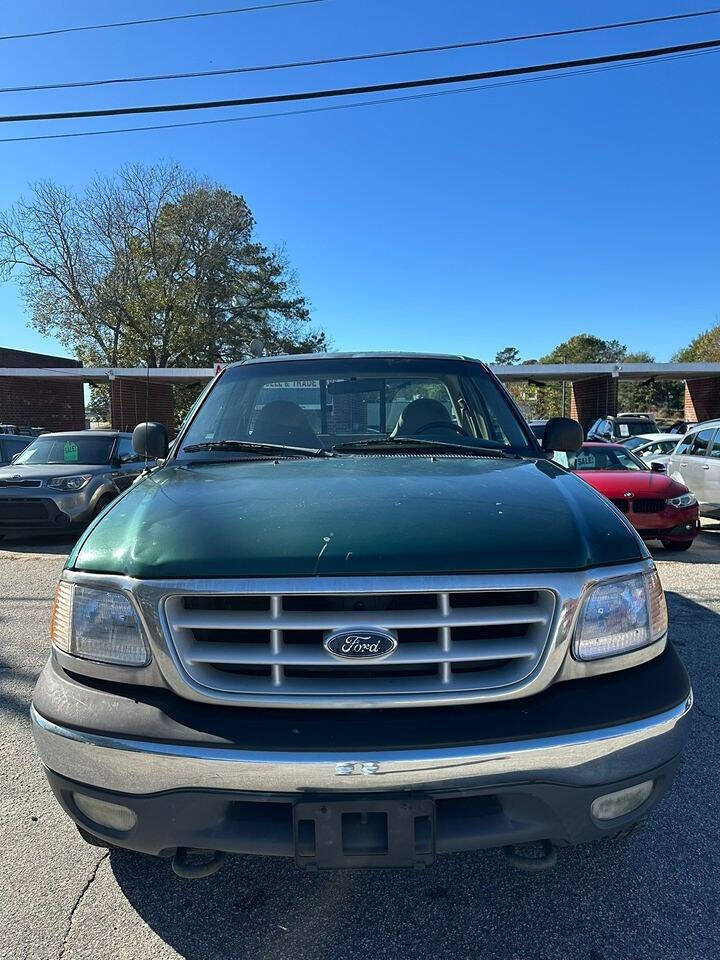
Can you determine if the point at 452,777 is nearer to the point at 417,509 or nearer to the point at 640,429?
the point at 417,509

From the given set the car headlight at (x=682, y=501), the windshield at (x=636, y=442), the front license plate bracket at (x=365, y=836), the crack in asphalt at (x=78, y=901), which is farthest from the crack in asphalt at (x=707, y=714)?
the windshield at (x=636, y=442)

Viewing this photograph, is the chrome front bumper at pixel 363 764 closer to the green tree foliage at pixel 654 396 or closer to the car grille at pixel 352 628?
the car grille at pixel 352 628

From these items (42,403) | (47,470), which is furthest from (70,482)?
(42,403)

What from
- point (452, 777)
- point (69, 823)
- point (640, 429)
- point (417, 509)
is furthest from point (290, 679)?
point (640, 429)

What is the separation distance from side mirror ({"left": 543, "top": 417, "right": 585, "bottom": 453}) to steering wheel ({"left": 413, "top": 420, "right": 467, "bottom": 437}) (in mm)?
460

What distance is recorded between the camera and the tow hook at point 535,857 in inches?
66.9

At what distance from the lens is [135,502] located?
2.16m

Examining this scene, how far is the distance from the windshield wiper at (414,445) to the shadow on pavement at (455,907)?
1.56m

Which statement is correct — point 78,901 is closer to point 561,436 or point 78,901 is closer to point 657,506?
point 561,436

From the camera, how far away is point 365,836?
1548 mm

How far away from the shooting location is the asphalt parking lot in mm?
1824

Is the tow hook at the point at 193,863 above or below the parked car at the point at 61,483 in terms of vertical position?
below

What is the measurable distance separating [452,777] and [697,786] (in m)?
1.76

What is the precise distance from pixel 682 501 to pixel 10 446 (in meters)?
11.1
